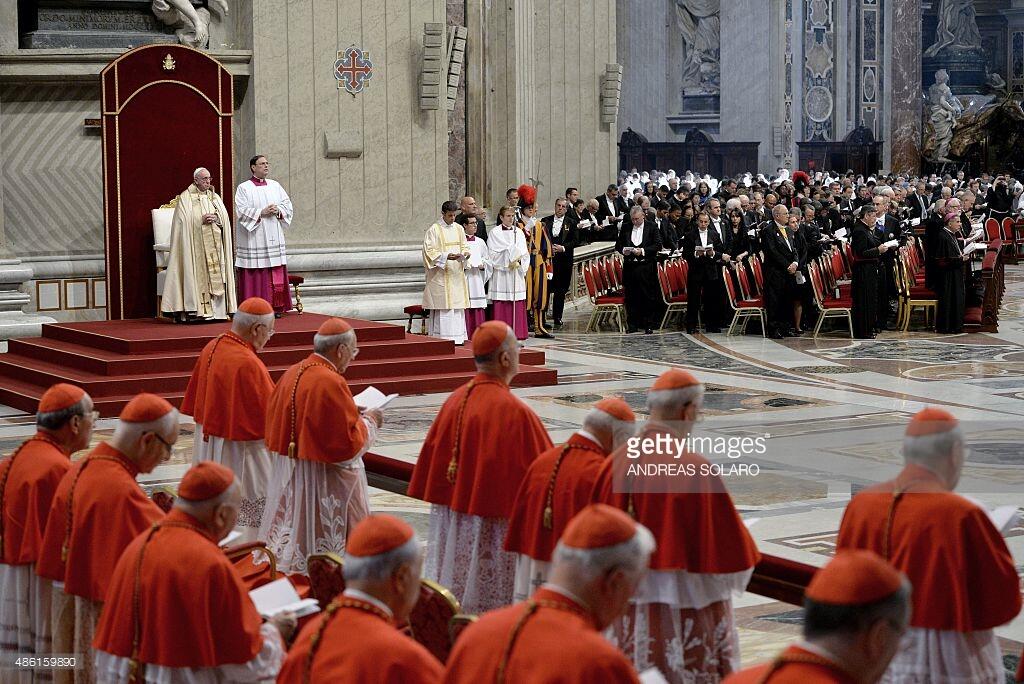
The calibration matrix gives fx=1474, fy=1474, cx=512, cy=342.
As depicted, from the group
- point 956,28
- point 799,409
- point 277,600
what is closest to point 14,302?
point 799,409

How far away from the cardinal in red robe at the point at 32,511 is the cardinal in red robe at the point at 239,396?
2.26 m

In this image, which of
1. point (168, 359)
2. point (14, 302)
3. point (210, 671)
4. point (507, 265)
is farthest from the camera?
point (507, 265)

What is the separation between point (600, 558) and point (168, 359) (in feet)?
30.8

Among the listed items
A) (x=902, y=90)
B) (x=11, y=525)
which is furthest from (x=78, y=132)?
(x=902, y=90)

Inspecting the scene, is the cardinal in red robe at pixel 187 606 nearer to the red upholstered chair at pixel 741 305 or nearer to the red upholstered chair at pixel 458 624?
the red upholstered chair at pixel 458 624

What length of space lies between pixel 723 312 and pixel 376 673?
14435mm

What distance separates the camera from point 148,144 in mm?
13852

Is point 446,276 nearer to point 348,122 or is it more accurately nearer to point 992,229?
point 348,122

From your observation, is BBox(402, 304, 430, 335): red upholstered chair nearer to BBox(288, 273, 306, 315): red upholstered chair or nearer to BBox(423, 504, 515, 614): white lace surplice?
BBox(288, 273, 306, 315): red upholstered chair

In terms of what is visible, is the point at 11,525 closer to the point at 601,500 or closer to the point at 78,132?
the point at 601,500

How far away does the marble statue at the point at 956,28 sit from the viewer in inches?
1640

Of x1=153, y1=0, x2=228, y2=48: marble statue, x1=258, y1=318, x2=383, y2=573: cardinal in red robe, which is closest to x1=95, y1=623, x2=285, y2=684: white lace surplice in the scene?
x1=258, y1=318, x2=383, y2=573: cardinal in red robe

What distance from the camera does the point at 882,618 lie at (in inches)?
115

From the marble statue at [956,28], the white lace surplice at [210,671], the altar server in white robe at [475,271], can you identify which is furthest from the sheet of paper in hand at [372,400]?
the marble statue at [956,28]
